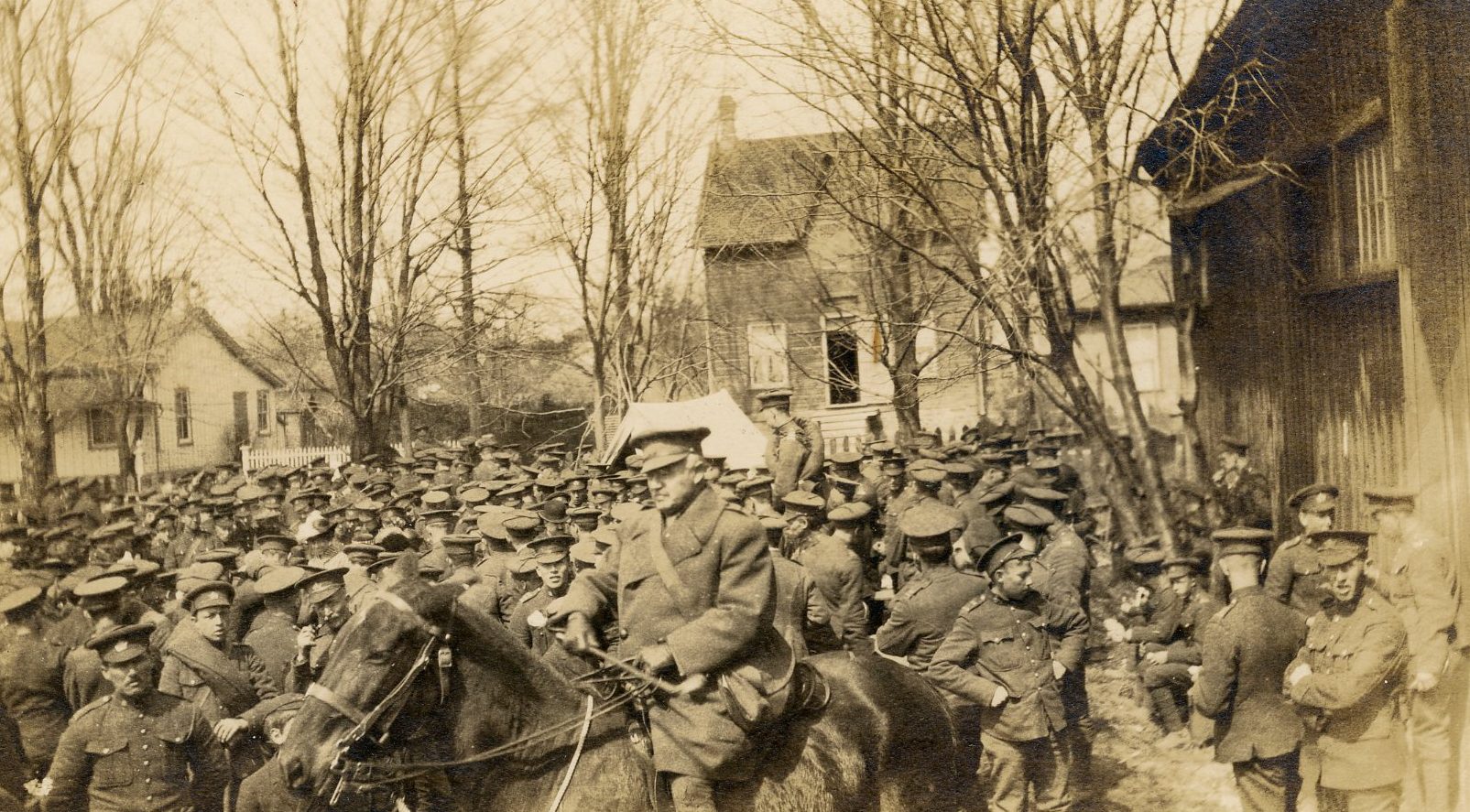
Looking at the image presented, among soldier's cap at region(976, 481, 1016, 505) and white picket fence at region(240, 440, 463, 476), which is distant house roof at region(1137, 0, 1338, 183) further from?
white picket fence at region(240, 440, 463, 476)

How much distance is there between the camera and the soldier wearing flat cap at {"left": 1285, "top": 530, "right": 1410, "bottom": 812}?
5363 millimetres

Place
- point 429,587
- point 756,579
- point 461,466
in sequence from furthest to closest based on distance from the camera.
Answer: point 461,466, point 756,579, point 429,587

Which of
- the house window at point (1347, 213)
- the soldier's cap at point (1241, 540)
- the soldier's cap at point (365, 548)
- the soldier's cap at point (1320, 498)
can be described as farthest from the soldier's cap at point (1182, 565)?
the soldier's cap at point (365, 548)

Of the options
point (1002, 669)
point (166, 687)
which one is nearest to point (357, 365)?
point (166, 687)

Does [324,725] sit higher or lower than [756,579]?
lower

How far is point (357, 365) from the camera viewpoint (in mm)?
13891

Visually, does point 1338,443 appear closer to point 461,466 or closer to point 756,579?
point 756,579

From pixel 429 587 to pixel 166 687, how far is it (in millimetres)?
3210

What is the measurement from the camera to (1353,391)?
9.01 meters

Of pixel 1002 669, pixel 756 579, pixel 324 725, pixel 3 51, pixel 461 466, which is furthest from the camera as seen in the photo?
pixel 461 466

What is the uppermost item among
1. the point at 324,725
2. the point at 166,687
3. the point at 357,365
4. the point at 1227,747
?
the point at 357,365

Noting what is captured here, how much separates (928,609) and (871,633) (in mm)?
2540

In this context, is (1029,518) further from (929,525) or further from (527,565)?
(527,565)

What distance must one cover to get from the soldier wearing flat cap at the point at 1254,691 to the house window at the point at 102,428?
1239 centimetres
